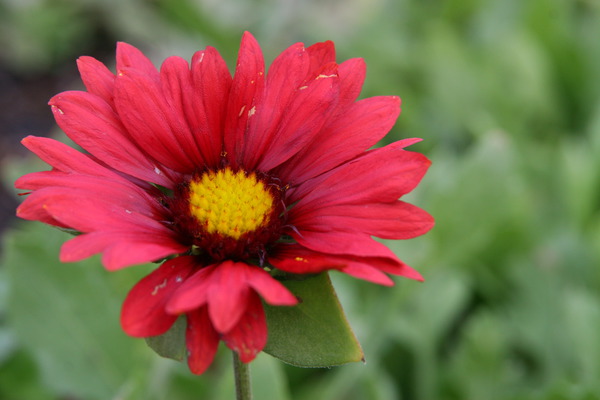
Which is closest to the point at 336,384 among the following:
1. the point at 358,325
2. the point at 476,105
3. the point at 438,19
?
the point at 358,325

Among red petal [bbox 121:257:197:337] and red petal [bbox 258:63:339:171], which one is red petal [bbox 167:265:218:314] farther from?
red petal [bbox 258:63:339:171]

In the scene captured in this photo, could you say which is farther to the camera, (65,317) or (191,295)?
(65,317)

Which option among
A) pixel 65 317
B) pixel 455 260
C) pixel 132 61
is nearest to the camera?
pixel 132 61

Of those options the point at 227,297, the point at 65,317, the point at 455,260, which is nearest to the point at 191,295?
the point at 227,297

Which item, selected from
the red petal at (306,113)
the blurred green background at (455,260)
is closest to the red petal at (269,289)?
the red petal at (306,113)

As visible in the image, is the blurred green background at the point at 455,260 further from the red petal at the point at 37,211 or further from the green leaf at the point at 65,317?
the red petal at the point at 37,211

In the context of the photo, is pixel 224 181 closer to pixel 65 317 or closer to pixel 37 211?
pixel 37 211

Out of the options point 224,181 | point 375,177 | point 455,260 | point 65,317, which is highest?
point 375,177
